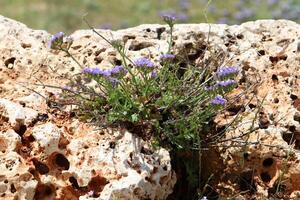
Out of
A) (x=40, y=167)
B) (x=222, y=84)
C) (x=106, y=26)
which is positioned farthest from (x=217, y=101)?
(x=106, y=26)

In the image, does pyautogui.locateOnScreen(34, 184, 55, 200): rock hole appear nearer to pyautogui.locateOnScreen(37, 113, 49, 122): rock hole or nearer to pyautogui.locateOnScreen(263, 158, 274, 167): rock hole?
pyautogui.locateOnScreen(37, 113, 49, 122): rock hole

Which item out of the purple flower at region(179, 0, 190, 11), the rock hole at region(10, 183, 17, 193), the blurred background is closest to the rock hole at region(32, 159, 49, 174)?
the rock hole at region(10, 183, 17, 193)

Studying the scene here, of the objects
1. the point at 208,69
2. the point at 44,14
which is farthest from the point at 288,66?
the point at 44,14

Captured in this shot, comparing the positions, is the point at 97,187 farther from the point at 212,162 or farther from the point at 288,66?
the point at 288,66

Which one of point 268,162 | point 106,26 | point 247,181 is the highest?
point 106,26

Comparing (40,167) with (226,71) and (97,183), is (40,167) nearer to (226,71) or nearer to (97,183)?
(97,183)

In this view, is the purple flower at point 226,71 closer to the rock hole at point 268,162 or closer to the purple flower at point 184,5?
the rock hole at point 268,162

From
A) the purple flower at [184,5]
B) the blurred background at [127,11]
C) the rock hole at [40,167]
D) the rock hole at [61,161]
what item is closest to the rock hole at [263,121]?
the rock hole at [61,161]
